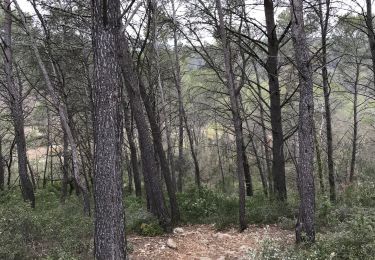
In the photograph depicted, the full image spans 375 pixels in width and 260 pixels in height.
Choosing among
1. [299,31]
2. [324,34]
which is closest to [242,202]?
[299,31]

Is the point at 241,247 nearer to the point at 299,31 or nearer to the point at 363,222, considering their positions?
the point at 363,222

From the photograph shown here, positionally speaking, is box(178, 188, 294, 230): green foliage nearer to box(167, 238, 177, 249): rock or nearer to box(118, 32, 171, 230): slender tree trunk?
box(118, 32, 171, 230): slender tree trunk

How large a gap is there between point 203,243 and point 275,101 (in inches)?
162

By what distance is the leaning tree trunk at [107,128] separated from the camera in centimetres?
428

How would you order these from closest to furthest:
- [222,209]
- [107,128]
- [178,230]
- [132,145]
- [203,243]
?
[107,128] → [203,243] → [178,230] → [222,209] → [132,145]

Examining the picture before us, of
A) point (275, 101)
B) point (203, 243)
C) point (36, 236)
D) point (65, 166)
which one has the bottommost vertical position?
point (203, 243)

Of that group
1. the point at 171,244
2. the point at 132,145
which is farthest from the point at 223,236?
the point at 132,145

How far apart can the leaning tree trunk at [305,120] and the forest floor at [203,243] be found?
0.67m

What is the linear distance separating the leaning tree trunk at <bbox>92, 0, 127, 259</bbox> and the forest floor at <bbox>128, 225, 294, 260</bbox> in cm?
268

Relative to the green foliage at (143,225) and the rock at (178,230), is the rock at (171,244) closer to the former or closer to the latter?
the green foliage at (143,225)

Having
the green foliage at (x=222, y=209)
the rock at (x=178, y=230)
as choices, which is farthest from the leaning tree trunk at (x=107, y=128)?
the green foliage at (x=222, y=209)

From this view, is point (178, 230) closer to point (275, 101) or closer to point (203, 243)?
point (203, 243)

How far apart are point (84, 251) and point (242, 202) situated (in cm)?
361

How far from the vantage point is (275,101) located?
32.6ft
